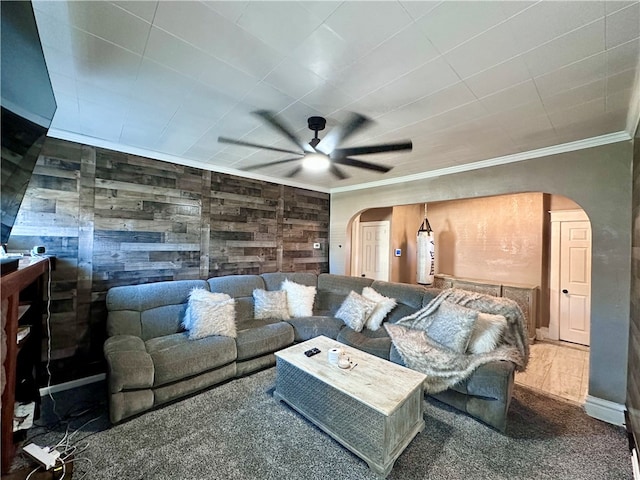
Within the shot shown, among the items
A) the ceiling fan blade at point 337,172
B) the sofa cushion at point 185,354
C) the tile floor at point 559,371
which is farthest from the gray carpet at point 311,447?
the ceiling fan blade at point 337,172

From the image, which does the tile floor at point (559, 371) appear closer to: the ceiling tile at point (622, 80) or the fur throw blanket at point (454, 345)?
the fur throw blanket at point (454, 345)

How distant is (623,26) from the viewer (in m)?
1.29

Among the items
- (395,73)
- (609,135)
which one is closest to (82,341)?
(395,73)

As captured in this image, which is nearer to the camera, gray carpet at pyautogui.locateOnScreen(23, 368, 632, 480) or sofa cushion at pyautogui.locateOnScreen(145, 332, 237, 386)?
gray carpet at pyautogui.locateOnScreen(23, 368, 632, 480)

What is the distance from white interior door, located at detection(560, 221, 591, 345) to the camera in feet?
13.8

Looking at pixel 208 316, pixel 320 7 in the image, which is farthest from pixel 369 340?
pixel 320 7

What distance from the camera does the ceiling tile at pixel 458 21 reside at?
120 centimetres

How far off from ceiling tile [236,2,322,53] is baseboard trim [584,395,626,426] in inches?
150

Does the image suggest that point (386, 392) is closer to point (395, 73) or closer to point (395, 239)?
point (395, 73)

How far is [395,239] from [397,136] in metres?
3.17

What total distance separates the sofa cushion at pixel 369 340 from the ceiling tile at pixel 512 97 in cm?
239

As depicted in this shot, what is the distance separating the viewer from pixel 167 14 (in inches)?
50.2

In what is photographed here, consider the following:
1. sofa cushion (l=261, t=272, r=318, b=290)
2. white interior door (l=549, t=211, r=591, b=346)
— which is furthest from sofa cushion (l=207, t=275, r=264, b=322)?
white interior door (l=549, t=211, r=591, b=346)

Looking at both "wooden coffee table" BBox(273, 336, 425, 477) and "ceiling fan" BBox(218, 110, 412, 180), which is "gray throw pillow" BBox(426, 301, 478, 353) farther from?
"ceiling fan" BBox(218, 110, 412, 180)
